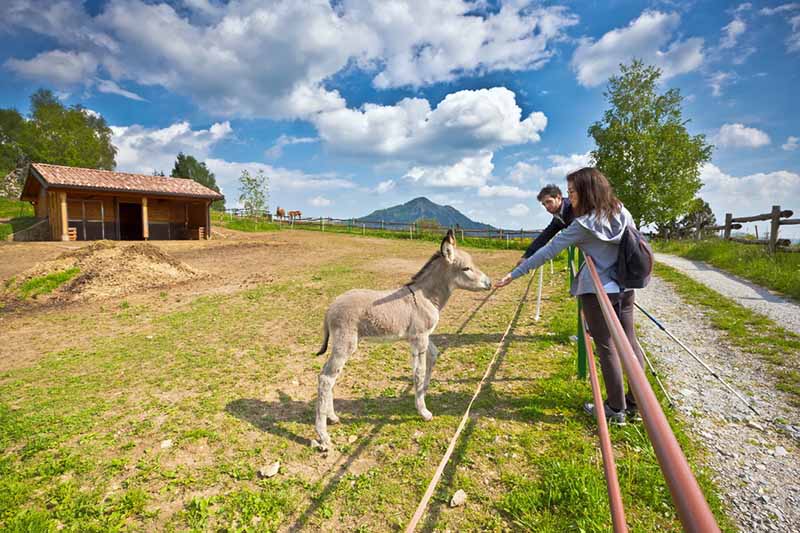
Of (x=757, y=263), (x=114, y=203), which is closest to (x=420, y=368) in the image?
(x=757, y=263)

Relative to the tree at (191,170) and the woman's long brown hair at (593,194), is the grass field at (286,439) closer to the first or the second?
the woman's long brown hair at (593,194)

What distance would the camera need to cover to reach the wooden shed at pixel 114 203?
2466cm

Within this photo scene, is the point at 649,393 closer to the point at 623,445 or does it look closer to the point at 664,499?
the point at 664,499

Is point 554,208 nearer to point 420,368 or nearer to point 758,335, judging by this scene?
point 420,368

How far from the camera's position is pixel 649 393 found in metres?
A: 1.32

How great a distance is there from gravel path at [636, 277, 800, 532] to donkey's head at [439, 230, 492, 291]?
2.84 metres

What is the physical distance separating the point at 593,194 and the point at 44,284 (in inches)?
605

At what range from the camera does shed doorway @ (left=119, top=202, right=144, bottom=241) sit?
31.2 metres

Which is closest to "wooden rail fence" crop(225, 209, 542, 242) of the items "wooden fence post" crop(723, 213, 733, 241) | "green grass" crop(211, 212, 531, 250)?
"green grass" crop(211, 212, 531, 250)

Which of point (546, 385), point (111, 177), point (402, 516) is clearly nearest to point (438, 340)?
point (546, 385)

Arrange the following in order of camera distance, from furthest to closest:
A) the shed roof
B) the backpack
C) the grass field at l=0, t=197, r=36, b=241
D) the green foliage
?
the green foliage
the grass field at l=0, t=197, r=36, b=241
the shed roof
the backpack

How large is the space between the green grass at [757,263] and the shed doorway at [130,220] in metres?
40.1

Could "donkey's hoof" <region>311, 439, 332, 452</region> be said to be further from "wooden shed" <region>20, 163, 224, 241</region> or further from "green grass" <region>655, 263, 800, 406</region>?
"wooden shed" <region>20, 163, 224, 241</region>

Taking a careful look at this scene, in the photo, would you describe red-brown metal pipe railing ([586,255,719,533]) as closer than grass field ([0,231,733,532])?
Yes
